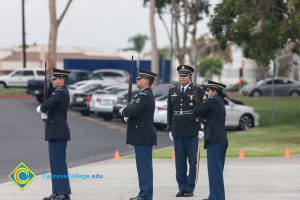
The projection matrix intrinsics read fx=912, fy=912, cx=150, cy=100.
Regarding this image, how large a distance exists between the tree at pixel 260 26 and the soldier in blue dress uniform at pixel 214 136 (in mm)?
18185

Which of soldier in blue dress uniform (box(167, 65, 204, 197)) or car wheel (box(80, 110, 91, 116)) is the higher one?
soldier in blue dress uniform (box(167, 65, 204, 197))

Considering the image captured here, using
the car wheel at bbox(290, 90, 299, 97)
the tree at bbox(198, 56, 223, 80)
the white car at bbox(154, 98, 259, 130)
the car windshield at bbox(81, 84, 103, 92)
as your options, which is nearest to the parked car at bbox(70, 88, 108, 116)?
the car windshield at bbox(81, 84, 103, 92)

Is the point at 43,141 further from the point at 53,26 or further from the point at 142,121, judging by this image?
the point at 53,26

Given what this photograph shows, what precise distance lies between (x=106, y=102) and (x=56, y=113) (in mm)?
20932

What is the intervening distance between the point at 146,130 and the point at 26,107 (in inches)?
1129

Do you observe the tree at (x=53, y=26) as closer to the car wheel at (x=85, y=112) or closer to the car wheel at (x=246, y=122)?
the car wheel at (x=85, y=112)

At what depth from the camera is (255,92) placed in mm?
65312

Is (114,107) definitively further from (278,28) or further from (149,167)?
(149,167)

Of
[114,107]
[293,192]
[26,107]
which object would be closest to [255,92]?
[26,107]

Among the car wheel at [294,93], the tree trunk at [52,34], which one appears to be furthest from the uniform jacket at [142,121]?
the car wheel at [294,93]

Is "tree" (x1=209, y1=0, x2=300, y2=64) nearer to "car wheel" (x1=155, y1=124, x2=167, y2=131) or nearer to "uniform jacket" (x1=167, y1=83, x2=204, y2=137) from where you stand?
"car wheel" (x1=155, y1=124, x2=167, y2=131)

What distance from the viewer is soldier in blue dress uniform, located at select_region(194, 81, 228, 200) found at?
12852 millimetres

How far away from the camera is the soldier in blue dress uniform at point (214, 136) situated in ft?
42.2

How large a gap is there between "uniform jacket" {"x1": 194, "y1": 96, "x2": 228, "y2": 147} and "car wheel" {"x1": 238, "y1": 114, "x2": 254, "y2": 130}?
19.0 meters
